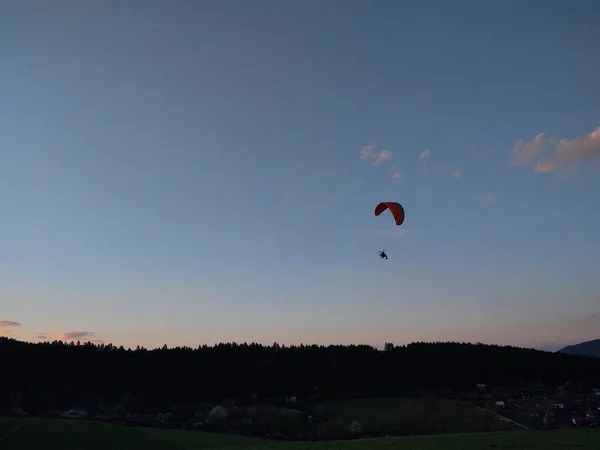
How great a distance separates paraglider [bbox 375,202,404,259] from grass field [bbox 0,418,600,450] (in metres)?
14.6

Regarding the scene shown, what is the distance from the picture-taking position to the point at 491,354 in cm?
11738

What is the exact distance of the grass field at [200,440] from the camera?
120ft

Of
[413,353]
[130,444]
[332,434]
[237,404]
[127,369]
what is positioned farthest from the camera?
[413,353]

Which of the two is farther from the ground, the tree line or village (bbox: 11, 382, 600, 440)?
the tree line

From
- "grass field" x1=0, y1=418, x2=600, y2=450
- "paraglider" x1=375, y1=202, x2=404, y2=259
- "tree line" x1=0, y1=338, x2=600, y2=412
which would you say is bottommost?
"grass field" x1=0, y1=418, x2=600, y2=450

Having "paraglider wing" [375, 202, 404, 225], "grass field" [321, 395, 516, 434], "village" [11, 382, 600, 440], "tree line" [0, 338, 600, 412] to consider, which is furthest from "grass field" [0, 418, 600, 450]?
"tree line" [0, 338, 600, 412]

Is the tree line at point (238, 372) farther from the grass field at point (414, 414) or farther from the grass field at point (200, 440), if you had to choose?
the grass field at point (200, 440)

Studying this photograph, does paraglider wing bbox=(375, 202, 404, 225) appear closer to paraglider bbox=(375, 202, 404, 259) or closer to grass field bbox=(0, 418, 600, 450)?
paraglider bbox=(375, 202, 404, 259)

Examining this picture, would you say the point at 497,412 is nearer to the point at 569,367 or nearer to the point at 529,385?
the point at 529,385

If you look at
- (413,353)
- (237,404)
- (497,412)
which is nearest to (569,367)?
(413,353)

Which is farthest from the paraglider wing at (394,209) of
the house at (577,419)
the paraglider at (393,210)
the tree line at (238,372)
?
the tree line at (238,372)

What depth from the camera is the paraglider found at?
4056 cm

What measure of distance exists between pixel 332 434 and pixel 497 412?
32.2m

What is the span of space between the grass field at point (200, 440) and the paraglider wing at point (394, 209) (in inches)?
648
